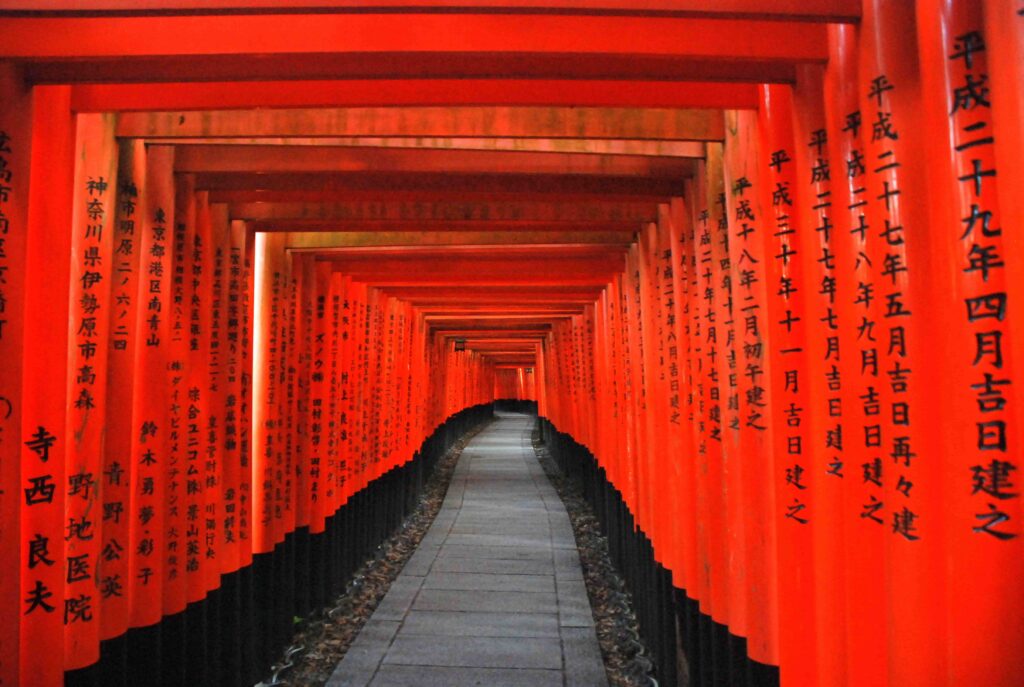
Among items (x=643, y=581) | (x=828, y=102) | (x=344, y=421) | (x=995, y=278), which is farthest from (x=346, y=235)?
(x=995, y=278)

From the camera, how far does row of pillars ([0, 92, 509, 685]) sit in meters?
2.75

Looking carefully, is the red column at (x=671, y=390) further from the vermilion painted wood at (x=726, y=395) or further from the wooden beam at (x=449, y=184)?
the vermilion painted wood at (x=726, y=395)

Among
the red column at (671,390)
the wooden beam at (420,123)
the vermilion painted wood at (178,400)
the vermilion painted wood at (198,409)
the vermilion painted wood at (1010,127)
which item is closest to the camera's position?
the vermilion painted wood at (1010,127)

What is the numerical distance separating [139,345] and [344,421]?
4.30 meters

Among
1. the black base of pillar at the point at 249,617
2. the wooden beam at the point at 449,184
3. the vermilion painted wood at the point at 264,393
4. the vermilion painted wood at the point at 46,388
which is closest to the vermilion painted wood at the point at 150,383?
the black base of pillar at the point at 249,617

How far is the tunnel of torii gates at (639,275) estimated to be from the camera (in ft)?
5.97

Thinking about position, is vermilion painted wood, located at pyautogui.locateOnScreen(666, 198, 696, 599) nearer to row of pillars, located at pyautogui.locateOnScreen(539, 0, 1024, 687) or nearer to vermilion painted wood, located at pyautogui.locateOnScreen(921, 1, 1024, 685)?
row of pillars, located at pyautogui.locateOnScreen(539, 0, 1024, 687)

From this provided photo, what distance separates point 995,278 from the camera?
1.68 metres

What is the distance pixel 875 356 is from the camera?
211 centimetres

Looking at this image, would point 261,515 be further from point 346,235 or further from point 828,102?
point 828,102

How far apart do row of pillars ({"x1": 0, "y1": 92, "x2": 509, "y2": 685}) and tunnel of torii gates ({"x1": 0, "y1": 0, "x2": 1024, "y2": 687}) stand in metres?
0.02

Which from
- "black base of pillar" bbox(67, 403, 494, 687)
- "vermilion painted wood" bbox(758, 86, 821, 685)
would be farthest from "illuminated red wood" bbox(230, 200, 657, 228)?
"black base of pillar" bbox(67, 403, 494, 687)

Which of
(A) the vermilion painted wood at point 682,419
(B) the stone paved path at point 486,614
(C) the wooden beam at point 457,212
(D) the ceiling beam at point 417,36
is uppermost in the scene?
(C) the wooden beam at point 457,212

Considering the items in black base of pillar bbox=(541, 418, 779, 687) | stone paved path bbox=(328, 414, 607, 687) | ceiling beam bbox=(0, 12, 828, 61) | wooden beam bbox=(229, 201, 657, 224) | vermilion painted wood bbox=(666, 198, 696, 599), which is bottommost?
stone paved path bbox=(328, 414, 607, 687)
